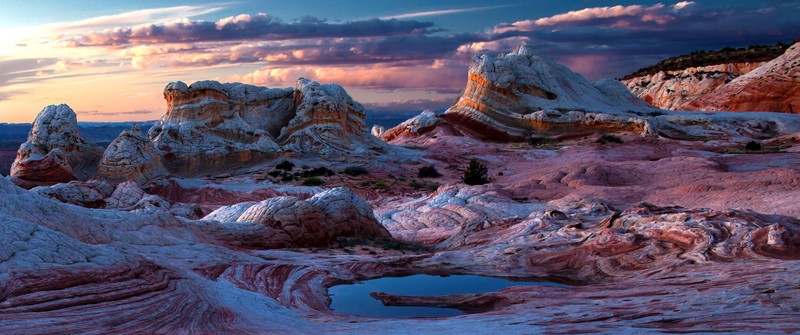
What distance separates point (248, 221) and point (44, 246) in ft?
22.1

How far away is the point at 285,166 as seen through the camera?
34.0 m

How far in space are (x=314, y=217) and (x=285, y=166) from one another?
18.5 m

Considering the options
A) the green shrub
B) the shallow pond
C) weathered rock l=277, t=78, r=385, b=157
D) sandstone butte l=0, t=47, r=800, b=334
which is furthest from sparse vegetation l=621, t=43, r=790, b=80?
the shallow pond

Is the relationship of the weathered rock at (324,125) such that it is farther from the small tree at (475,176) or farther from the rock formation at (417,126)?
the rock formation at (417,126)

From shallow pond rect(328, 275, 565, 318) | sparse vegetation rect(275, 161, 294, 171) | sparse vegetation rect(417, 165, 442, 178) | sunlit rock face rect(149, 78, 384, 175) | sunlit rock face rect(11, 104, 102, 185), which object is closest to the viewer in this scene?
shallow pond rect(328, 275, 565, 318)

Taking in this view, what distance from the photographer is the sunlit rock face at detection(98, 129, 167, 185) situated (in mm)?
28438

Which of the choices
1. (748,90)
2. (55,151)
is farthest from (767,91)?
(55,151)

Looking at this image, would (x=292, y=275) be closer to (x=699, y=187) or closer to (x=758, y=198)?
(x=758, y=198)

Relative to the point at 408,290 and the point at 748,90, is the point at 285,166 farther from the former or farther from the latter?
the point at 748,90

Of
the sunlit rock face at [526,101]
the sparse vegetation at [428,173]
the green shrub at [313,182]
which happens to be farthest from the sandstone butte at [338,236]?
the sunlit rock face at [526,101]

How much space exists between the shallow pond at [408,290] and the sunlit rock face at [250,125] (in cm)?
2314

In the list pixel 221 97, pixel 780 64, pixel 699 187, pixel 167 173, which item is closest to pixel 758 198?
pixel 699 187

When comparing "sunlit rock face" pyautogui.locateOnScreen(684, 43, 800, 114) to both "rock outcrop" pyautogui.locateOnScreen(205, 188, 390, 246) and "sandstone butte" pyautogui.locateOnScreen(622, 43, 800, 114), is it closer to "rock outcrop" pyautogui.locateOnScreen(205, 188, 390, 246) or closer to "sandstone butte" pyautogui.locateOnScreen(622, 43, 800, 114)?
"sandstone butte" pyautogui.locateOnScreen(622, 43, 800, 114)

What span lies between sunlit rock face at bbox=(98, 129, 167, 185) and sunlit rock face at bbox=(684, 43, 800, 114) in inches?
1827
